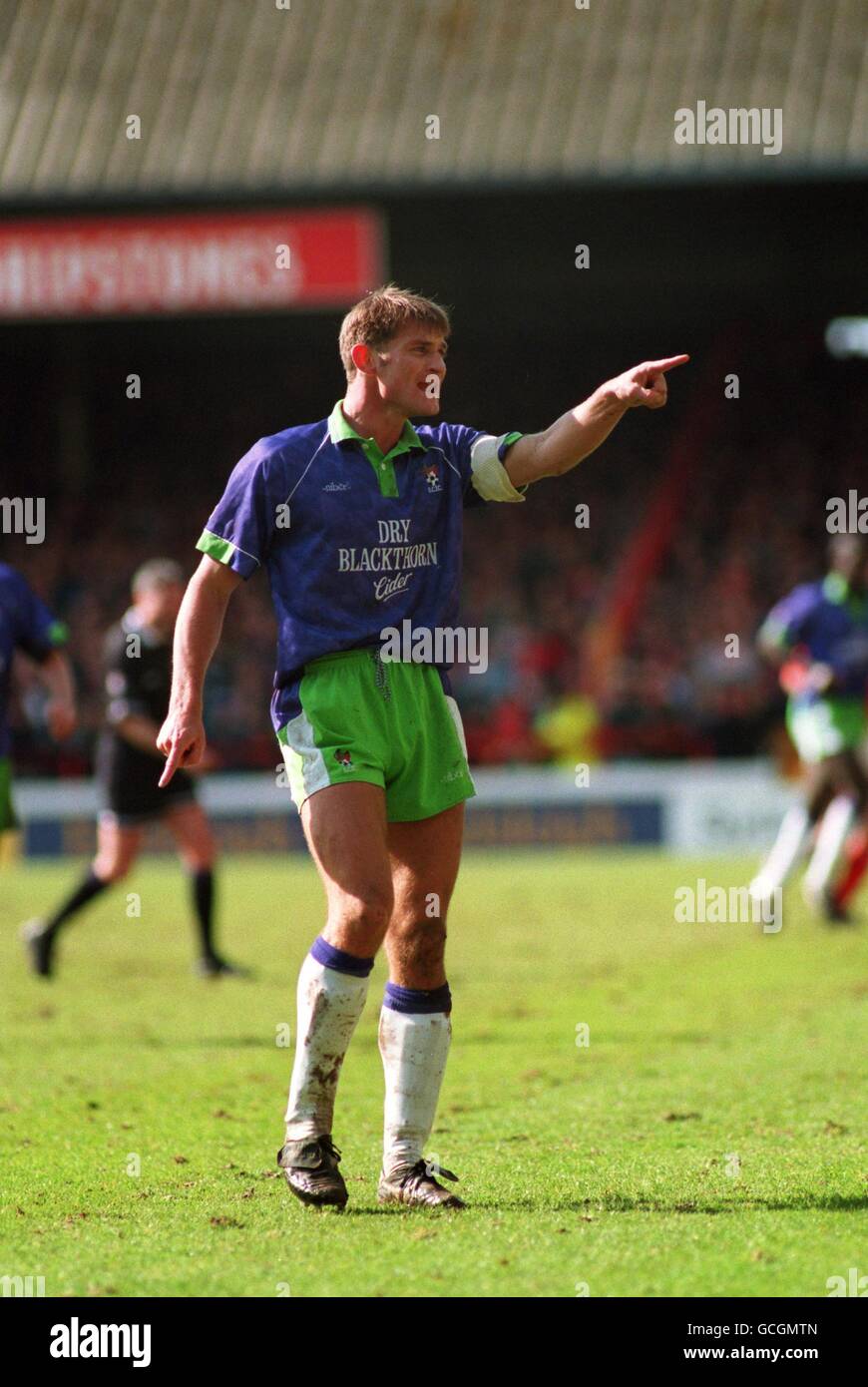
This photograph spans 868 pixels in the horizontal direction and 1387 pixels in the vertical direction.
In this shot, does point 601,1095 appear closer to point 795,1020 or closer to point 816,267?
point 795,1020

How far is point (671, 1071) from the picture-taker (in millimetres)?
7562

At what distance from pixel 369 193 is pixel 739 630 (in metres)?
6.59

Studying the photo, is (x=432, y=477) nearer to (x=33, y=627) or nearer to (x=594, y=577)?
(x=33, y=627)

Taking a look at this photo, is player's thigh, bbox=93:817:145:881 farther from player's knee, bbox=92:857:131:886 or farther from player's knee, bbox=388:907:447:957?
player's knee, bbox=388:907:447:957

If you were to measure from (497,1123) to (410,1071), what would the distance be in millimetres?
1348

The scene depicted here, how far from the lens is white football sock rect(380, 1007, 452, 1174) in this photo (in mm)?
5273

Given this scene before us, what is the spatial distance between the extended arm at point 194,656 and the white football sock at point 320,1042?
2.15 ft

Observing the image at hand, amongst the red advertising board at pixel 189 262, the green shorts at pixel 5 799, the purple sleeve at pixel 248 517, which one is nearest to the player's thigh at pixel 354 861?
the purple sleeve at pixel 248 517

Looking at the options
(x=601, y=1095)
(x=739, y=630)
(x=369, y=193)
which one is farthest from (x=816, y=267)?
(x=601, y=1095)

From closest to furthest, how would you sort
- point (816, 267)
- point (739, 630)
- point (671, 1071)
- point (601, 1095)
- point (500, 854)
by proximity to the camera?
point (601, 1095)
point (671, 1071)
point (500, 854)
point (739, 630)
point (816, 267)

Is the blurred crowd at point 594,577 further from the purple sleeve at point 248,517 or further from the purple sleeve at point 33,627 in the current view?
the purple sleeve at point 248,517

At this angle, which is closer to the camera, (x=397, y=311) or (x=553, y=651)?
(x=397, y=311)

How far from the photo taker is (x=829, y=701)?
41.2 feet

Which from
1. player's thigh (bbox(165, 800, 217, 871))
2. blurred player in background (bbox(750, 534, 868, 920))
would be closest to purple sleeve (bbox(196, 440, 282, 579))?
player's thigh (bbox(165, 800, 217, 871))
